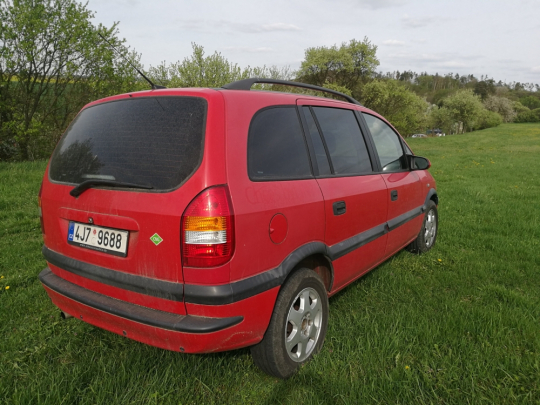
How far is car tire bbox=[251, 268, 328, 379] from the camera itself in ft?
7.24

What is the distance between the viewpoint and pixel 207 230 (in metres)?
1.87

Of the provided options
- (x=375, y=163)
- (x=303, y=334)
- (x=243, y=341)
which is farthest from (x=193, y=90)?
(x=375, y=163)

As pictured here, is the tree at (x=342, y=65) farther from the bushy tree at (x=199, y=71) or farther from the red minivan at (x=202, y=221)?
the red minivan at (x=202, y=221)

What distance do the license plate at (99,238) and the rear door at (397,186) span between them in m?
2.35

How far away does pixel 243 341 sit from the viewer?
2074 mm

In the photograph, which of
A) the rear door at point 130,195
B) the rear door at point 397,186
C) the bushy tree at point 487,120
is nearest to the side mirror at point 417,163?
the rear door at point 397,186

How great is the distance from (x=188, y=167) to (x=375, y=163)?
2054 millimetres

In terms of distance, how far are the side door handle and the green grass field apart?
88 cm

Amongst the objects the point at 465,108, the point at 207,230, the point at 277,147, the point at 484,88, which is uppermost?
the point at 484,88

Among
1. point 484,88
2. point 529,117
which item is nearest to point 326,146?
point 529,117

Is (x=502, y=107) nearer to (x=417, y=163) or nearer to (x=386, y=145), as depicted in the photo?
(x=417, y=163)

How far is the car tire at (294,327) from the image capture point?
2.21m

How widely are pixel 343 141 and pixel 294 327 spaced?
60.0 inches

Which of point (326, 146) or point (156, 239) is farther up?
point (326, 146)
